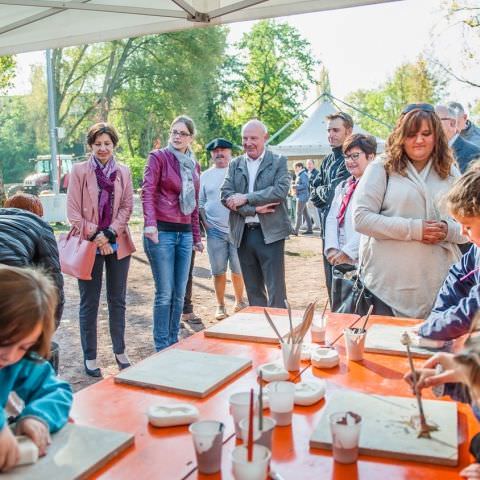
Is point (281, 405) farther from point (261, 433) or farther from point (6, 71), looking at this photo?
point (6, 71)

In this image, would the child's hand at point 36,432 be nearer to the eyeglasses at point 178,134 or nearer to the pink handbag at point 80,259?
the pink handbag at point 80,259

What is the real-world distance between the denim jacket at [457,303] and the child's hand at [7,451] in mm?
1406

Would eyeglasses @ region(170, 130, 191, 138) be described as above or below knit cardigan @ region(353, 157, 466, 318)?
above

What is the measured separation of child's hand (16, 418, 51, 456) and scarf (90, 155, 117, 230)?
2.64m

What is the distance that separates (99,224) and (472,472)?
3.13 metres

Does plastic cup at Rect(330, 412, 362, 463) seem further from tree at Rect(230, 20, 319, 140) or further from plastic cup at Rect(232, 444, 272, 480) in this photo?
tree at Rect(230, 20, 319, 140)

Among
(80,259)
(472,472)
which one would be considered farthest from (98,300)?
(472,472)

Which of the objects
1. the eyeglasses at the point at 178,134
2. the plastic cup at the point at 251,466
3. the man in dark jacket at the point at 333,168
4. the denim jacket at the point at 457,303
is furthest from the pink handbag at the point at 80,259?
the plastic cup at the point at 251,466

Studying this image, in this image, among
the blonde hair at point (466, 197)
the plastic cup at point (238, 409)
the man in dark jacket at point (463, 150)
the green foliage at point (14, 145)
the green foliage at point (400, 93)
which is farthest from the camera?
the green foliage at point (14, 145)

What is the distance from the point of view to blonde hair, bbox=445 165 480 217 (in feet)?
5.92

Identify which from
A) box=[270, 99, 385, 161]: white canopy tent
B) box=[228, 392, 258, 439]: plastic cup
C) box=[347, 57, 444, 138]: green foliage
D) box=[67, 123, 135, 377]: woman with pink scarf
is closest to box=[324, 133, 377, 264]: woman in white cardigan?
box=[67, 123, 135, 377]: woman with pink scarf

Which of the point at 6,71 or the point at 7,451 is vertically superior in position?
the point at 6,71

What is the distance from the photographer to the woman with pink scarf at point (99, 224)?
→ 151 inches

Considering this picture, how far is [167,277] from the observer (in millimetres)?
3965
